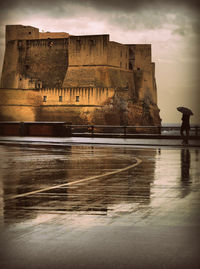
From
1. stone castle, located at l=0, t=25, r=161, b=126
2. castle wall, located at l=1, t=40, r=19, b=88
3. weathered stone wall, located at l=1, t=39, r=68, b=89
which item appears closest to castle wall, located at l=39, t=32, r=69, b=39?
stone castle, located at l=0, t=25, r=161, b=126

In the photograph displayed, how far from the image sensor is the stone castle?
269ft

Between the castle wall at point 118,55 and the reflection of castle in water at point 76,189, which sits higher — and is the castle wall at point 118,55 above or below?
above

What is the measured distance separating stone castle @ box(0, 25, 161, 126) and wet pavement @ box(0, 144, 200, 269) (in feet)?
228

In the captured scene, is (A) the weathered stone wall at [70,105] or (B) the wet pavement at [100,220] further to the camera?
(A) the weathered stone wall at [70,105]

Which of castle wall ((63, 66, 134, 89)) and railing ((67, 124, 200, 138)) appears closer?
railing ((67, 124, 200, 138))

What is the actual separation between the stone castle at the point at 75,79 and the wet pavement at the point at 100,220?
69576 mm

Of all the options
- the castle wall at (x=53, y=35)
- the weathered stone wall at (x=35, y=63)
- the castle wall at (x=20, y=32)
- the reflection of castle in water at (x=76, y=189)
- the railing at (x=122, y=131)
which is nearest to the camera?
the reflection of castle in water at (x=76, y=189)

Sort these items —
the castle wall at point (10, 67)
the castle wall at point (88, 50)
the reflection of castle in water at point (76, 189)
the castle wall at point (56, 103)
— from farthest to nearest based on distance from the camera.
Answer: the castle wall at point (10, 67), the castle wall at point (88, 50), the castle wall at point (56, 103), the reflection of castle in water at point (76, 189)

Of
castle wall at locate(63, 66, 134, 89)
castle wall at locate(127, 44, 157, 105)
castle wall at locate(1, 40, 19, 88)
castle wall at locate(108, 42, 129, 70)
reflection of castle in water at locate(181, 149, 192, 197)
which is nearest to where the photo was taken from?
reflection of castle in water at locate(181, 149, 192, 197)

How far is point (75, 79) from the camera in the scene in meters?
88.2

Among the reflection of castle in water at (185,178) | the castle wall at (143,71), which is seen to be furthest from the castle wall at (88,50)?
the reflection of castle in water at (185,178)

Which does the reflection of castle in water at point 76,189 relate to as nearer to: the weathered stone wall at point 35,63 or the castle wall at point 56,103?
the castle wall at point 56,103

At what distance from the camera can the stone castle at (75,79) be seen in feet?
269

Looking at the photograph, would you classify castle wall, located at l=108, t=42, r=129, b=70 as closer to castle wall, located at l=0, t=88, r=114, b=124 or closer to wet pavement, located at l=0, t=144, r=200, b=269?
castle wall, located at l=0, t=88, r=114, b=124
